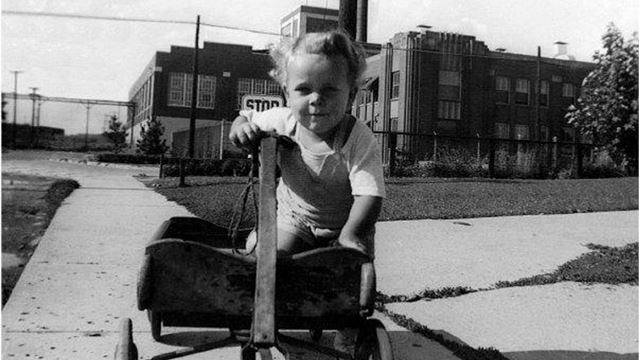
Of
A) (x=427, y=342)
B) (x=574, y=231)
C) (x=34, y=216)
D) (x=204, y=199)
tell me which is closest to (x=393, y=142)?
(x=204, y=199)

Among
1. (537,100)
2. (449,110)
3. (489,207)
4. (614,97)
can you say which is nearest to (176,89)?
(449,110)

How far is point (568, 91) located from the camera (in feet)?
139

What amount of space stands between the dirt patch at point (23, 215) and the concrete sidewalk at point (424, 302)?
0.18m

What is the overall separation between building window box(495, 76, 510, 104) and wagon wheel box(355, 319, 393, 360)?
127ft

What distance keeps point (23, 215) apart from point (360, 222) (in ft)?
19.9

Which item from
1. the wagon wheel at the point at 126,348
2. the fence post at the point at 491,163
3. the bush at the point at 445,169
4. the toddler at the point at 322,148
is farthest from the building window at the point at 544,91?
the wagon wheel at the point at 126,348

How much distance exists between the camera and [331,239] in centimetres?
284

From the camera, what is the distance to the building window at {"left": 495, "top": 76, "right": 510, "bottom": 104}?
129ft

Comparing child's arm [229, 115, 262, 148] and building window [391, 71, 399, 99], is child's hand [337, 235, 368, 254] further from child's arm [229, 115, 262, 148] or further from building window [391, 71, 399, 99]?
building window [391, 71, 399, 99]

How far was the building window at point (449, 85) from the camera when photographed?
37094mm

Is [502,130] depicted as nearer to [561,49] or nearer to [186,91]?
[561,49]

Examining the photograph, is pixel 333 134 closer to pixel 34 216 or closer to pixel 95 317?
pixel 95 317

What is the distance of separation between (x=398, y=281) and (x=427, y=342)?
4.67 feet

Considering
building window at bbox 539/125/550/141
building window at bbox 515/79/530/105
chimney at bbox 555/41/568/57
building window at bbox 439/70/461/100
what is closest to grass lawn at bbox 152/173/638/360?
building window at bbox 439/70/461/100
